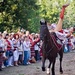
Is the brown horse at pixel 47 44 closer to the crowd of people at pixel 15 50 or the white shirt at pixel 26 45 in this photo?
the crowd of people at pixel 15 50

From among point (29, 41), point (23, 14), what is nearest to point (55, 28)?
point (29, 41)

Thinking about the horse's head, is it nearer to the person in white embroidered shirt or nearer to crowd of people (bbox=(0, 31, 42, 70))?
crowd of people (bbox=(0, 31, 42, 70))

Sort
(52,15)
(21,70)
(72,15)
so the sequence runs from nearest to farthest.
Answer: (21,70) < (52,15) < (72,15)

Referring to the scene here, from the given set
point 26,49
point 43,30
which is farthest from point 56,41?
point 26,49

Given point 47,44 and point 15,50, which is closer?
point 47,44

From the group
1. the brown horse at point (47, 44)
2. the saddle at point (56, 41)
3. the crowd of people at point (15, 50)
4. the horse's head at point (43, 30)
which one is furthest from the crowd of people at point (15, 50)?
the horse's head at point (43, 30)

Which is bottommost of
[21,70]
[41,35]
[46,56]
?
[21,70]

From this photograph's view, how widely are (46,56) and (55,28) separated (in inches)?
80.0

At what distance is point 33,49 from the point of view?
20859mm

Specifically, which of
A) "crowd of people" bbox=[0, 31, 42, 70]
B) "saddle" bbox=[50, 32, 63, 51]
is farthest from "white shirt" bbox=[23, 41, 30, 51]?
"saddle" bbox=[50, 32, 63, 51]

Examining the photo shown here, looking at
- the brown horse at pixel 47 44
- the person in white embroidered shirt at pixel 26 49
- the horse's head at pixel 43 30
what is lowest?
the person in white embroidered shirt at pixel 26 49

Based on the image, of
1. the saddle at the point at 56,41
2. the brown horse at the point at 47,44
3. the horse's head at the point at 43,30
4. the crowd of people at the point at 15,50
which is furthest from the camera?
the crowd of people at the point at 15,50

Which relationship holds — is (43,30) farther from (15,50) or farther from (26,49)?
(26,49)

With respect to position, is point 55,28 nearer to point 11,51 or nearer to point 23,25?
point 11,51
